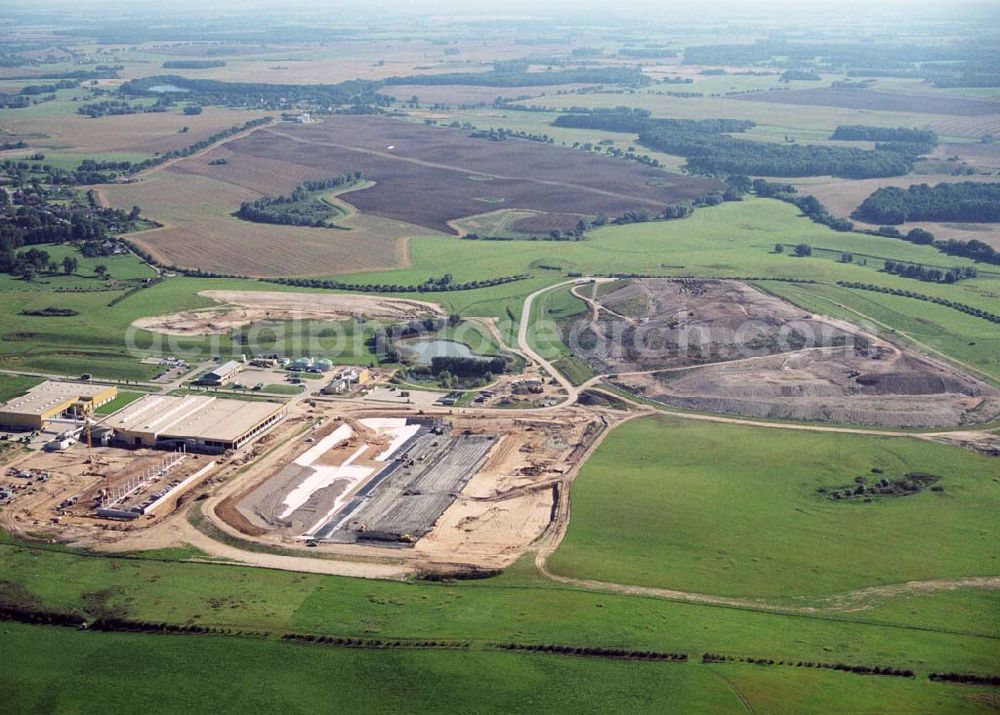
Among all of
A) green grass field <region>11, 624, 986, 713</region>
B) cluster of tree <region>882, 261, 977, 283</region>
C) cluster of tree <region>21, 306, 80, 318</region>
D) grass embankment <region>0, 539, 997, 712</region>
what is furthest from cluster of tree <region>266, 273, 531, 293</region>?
green grass field <region>11, 624, 986, 713</region>

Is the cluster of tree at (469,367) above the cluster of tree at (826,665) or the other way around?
above

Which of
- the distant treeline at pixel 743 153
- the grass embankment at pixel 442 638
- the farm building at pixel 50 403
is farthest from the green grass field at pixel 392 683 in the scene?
the distant treeline at pixel 743 153

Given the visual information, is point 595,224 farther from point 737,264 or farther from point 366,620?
point 366,620

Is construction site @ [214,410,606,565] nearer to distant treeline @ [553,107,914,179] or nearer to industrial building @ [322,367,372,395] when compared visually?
industrial building @ [322,367,372,395]

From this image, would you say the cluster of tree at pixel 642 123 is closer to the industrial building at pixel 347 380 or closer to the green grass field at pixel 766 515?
the industrial building at pixel 347 380

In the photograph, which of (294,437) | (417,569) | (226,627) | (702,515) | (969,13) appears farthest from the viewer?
(969,13)

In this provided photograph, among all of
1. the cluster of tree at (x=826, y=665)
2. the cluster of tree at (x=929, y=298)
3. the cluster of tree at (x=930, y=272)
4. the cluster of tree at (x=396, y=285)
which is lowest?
the cluster of tree at (x=826, y=665)

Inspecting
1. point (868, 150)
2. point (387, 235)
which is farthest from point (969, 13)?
point (387, 235)
